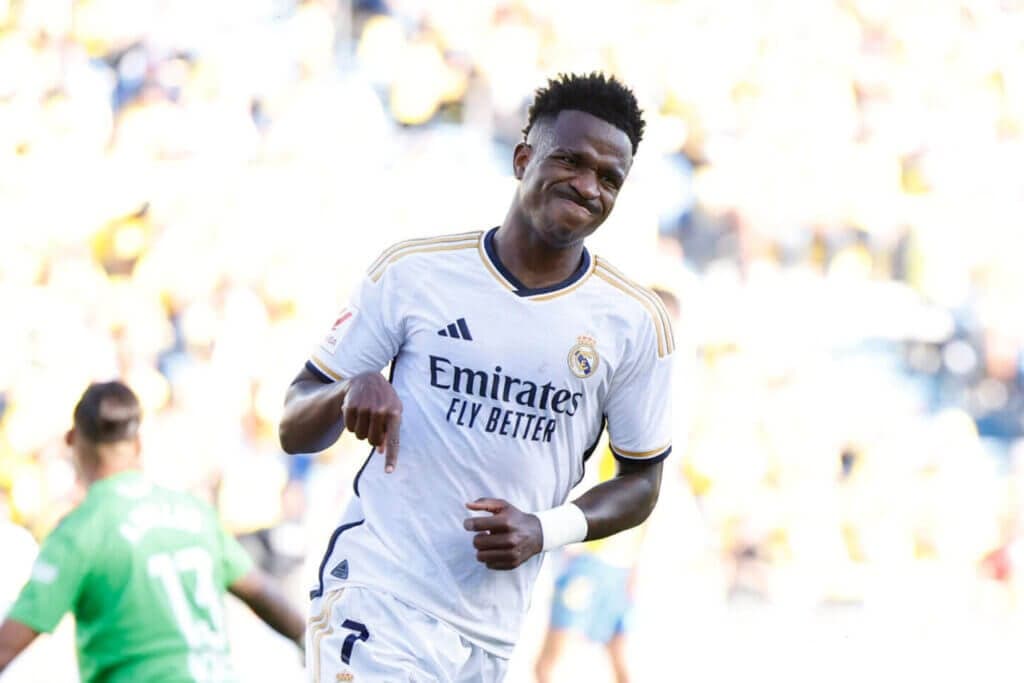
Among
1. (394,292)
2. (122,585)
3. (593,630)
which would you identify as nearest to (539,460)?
(394,292)

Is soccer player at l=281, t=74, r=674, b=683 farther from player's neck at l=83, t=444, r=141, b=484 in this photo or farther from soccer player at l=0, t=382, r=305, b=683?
player's neck at l=83, t=444, r=141, b=484

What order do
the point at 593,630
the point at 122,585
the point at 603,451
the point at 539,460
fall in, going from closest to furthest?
1. the point at 539,460
2. the point at 122,585
3. the point at 593,630
4. the point at 603,451

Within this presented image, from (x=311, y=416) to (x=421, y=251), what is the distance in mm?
434

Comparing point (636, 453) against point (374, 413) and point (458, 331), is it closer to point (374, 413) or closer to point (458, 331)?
point (458, 331)

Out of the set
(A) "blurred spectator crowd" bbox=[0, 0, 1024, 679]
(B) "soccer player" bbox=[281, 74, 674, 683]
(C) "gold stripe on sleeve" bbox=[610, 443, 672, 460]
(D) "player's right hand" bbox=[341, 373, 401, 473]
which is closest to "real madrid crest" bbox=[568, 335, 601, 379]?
(B) "soccer player" bbox=[281, 74, 674, 683]

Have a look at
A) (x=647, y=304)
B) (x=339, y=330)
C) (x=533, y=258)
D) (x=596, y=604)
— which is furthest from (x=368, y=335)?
(x=596, y=604)

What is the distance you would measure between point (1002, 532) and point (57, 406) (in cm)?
494

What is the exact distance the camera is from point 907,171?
813 cm

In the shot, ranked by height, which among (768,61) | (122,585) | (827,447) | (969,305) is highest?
(768,61)

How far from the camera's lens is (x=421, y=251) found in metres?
3.12

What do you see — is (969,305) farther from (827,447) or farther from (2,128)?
(2,128)

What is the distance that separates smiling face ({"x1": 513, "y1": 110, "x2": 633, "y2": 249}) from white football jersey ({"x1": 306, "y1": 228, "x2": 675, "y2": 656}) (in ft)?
0.48

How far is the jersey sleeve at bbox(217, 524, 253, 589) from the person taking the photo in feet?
12.4

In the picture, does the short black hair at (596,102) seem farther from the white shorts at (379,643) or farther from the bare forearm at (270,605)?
the bare forearm at (270,605)
